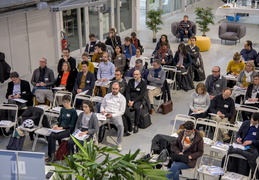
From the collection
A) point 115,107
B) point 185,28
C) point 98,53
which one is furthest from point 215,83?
point 185,28

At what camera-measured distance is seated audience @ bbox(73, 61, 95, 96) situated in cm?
1030

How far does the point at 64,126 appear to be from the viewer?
8.41 meters

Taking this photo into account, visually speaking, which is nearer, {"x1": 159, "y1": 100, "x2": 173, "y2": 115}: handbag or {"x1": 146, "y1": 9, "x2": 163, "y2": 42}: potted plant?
{"x1": 159, "y1": 100, "x2": 173, "y2": 115}: handbag

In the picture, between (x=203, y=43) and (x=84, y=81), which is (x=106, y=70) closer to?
(x=84, y=81)

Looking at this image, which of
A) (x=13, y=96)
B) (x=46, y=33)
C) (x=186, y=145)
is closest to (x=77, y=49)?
(x=46, y=33)

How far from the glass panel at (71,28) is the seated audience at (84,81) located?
5.47 meters

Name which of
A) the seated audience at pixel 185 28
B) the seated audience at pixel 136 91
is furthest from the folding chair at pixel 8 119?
the seated audience at pixel 185 28

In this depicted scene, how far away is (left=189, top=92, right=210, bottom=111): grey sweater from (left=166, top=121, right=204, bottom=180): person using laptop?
1.93 metres

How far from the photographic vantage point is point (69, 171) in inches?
196

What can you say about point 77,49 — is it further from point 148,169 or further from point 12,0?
point 148,169

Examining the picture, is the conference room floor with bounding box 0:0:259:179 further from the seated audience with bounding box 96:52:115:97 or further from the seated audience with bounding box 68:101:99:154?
the seated audience with bounding box 96:52:115:97

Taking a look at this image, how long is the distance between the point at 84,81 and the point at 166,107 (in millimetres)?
2076

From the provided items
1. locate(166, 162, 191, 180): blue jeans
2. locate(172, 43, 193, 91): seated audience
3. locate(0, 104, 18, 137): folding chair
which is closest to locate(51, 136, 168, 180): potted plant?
locate(166, 162, 191, 180): blue jeans

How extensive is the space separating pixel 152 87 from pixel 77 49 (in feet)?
21.7
